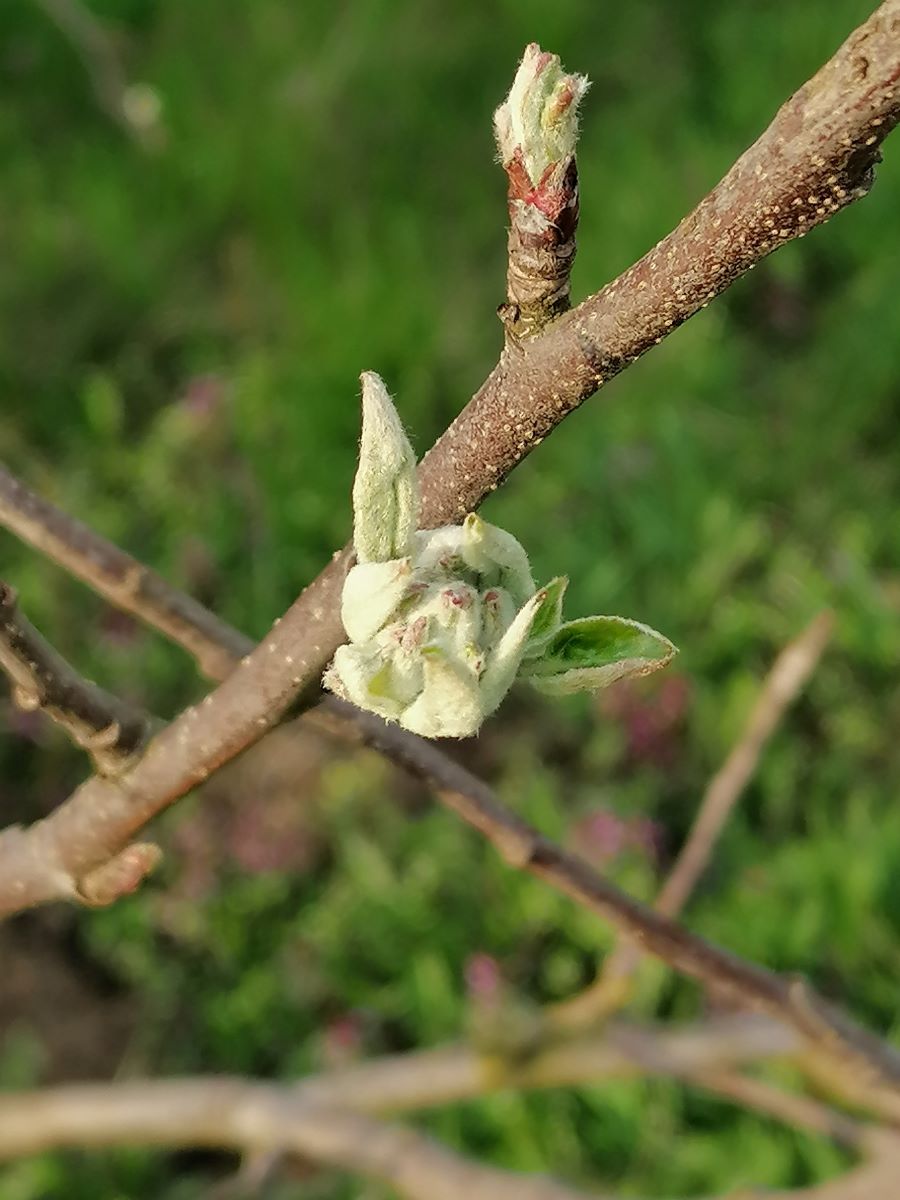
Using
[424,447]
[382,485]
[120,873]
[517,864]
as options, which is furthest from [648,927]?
[424,447]

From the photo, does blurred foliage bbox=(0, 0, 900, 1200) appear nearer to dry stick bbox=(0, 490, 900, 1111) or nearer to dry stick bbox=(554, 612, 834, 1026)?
dry stick bbox=(554, 612, 834, 1026)

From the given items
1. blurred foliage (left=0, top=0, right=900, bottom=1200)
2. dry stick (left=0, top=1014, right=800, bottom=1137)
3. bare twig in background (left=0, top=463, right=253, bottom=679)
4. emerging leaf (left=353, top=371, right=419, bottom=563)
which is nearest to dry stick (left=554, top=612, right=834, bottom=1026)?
dry stick (left=0, top=1014, right=800, bottom=1137)

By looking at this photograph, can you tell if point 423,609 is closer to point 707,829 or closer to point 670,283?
point 670,283

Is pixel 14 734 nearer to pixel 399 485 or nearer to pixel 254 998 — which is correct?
pixel 254 998

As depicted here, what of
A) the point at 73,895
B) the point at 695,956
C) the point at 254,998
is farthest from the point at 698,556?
the point at 73,895

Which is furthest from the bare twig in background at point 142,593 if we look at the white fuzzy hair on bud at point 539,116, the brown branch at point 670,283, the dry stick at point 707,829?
the dry stick at point 707,829

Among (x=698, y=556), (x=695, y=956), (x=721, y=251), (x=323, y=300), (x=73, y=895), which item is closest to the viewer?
(x=721, y=251)

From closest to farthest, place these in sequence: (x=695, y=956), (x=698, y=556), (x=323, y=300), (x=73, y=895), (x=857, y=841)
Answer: (x=73, y=895) → (x=695, y=956) → (x=857, y=841) → (x=698, y=556) → (x=323, y=300)
